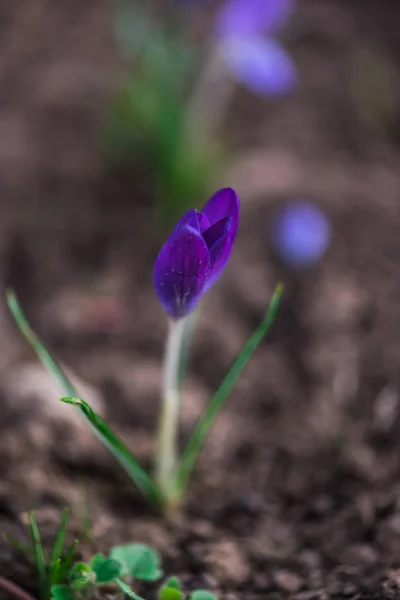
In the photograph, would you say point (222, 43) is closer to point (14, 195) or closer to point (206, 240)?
point (14, 195)

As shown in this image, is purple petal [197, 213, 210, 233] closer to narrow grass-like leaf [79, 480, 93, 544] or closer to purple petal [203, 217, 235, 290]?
purple petal [203, 217, 235, 290]

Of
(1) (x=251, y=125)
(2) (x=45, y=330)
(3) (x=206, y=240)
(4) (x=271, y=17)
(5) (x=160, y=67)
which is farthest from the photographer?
(1) (x=251, y=125)

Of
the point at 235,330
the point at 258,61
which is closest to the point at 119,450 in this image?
the point at 235,330

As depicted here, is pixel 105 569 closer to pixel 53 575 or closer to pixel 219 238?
pixel 53 575

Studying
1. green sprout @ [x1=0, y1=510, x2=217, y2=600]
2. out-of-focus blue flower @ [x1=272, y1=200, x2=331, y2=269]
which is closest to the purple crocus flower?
green sprout @ [x1=0, y1=510, x2=217, y2=600]

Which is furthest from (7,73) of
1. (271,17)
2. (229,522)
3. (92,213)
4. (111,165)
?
(229,522)

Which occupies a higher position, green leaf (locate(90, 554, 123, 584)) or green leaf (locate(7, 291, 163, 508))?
green leaf (locate(7, 291, 163, 508))
